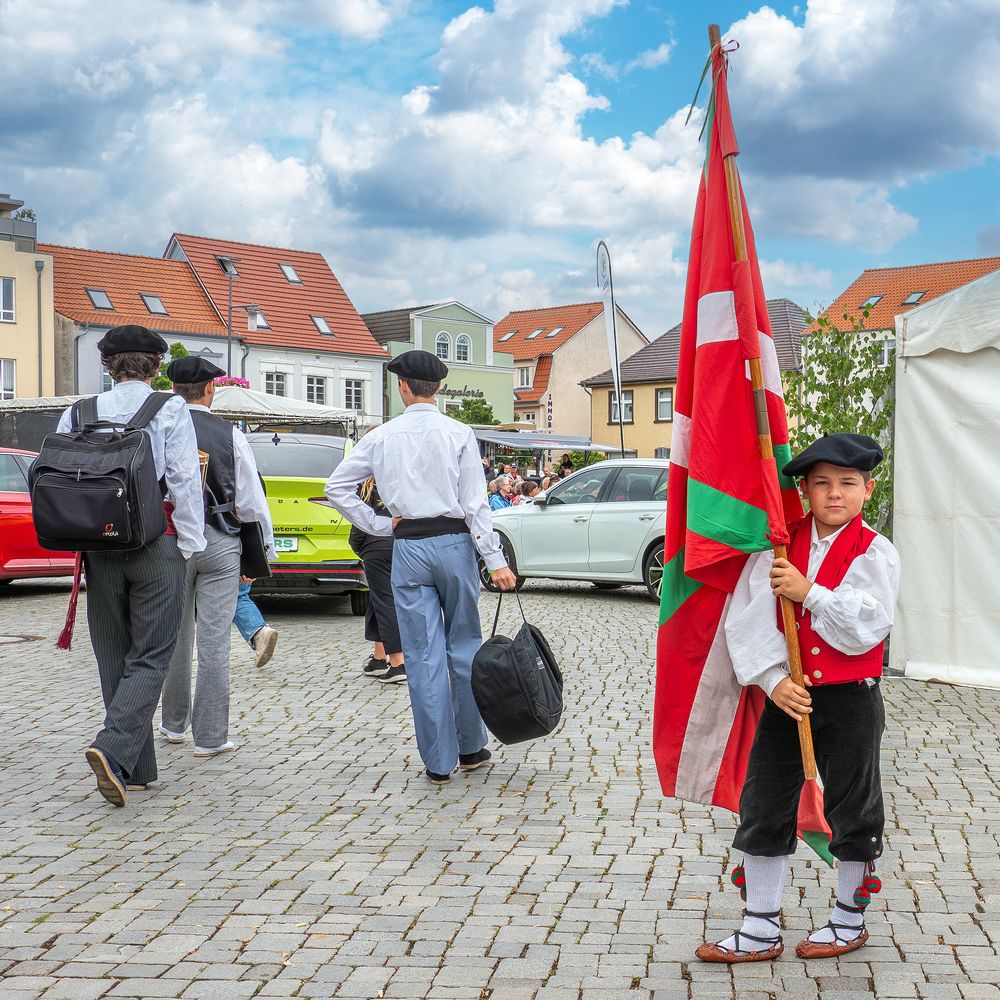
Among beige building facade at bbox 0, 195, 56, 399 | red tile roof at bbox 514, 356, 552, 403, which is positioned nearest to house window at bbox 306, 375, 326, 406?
beige building facade at bbox 0, 195, 56, 399

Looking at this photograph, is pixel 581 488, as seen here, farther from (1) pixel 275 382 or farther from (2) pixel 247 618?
(1) pixel 275 382

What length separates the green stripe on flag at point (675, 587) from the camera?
4062 millimetres

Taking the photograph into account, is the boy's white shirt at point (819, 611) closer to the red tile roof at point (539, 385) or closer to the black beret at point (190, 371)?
the black beret at point (190, 371)

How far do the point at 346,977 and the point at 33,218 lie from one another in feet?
171

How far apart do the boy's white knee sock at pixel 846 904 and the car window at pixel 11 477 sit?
1252cm

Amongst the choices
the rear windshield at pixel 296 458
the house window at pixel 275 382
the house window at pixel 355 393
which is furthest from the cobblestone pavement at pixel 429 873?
the house window at pixel 355 393

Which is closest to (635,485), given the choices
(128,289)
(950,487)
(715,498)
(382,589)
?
(950,487)

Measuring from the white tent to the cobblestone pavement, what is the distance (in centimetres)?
128

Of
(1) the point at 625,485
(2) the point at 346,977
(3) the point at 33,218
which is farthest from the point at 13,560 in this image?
(3) the point at 33,218

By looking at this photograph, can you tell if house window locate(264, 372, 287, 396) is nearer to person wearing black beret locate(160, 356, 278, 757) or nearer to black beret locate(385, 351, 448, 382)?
person wearing black beret locate(160, 356, 278, 757)

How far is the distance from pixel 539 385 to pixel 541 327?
567cm

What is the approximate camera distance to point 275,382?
55281mm

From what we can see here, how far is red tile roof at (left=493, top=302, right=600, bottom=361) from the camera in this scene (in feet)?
236

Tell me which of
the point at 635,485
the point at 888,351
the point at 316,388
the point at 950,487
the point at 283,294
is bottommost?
the point at 635,485
